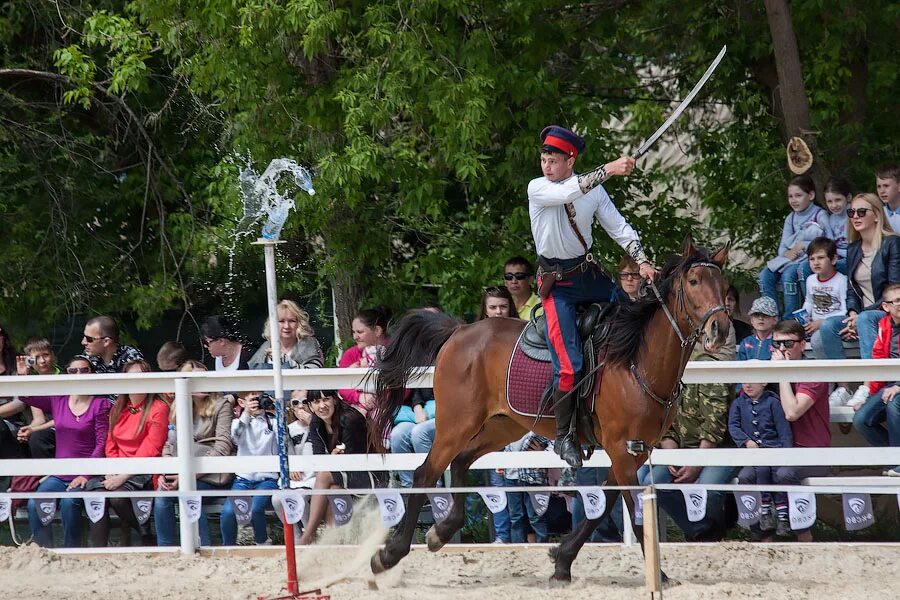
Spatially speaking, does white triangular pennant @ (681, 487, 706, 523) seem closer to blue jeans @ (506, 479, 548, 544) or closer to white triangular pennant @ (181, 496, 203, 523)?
blue jeans @ (506, 479, 548, 544)

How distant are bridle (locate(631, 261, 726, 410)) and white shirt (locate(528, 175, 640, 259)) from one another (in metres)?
0.36

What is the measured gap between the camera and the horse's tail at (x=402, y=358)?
7.07 meters

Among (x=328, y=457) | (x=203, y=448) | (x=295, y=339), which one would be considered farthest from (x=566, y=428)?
(x=295, y=339)

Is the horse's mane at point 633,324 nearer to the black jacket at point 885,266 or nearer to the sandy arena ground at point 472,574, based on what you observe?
the sandy arena ground at point 472,574

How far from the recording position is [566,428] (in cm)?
650

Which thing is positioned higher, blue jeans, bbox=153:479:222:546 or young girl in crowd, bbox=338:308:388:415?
young girl in crowd, bbox=338:308:388:415

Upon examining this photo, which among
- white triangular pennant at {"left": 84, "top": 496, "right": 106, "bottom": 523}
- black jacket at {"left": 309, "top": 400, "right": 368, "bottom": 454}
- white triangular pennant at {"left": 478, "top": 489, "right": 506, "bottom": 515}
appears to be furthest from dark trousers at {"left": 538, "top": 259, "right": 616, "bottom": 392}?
white triangular pennant at {"left": 84, "top": 496, "right": 106, "bottom": 523}

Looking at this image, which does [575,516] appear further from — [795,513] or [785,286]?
[785,286]

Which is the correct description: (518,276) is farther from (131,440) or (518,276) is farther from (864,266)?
(131,440)

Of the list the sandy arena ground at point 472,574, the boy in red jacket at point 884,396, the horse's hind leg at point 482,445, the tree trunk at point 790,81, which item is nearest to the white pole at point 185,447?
the sandy arena ground at point 472,574

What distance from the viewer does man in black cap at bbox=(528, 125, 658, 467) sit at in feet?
20.7

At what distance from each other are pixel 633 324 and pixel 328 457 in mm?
2216

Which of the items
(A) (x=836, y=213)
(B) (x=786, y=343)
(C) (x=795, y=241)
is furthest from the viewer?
(C) (x=795, y=241)

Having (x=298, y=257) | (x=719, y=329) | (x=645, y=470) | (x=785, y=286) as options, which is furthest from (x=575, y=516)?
(x=298, y=257)
